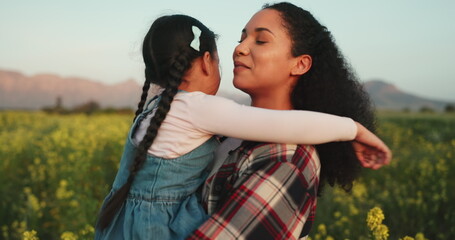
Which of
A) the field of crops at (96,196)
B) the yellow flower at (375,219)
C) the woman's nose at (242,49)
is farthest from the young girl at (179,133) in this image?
the field of crops at (96,196)

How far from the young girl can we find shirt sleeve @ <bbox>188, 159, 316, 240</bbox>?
9cm

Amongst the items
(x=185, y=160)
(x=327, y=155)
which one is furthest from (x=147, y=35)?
(x=327, y=155)

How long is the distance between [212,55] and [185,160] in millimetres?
430

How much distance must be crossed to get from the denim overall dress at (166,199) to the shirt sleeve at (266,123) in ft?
0.44

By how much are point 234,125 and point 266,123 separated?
0.31 ft

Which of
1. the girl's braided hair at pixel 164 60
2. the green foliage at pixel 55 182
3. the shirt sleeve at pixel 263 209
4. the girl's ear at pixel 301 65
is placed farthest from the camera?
the green foliage at pixel 55 182

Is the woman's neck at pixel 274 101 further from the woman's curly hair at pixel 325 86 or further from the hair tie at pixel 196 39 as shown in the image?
the hair tie at pixel 196 39

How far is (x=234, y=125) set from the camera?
1.36 meters

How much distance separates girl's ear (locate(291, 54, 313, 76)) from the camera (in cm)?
170

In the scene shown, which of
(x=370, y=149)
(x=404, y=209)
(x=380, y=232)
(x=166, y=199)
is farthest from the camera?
(x=404, y=209)

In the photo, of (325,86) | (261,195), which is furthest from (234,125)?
(325,86)

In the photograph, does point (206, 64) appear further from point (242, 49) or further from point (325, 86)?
point (325, 86)

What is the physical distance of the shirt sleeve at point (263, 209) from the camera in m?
1.28

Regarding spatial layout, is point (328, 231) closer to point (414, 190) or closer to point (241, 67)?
point (414, 190)
